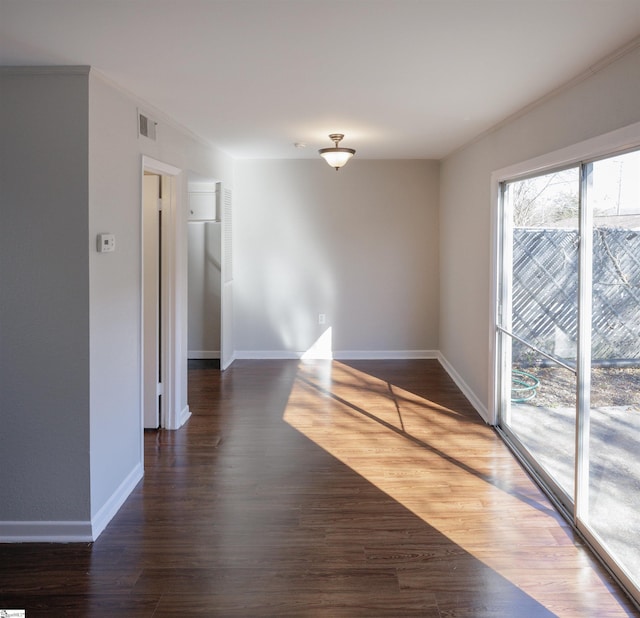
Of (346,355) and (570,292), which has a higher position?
(570,292)

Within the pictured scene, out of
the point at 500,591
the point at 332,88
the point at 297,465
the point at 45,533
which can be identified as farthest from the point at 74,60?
the point at 500,591

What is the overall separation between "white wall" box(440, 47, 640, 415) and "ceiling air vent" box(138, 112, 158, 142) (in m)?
2.43

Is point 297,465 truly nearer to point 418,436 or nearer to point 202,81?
point 418,436

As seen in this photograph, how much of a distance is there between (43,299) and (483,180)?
3603 mm

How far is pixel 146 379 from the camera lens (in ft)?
15.4


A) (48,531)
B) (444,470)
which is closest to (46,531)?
(48,531)

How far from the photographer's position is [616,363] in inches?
109

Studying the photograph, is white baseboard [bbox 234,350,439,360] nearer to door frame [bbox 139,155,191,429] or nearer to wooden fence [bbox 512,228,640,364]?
door frame [bbox 139,155,191,429]

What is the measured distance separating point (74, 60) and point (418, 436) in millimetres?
3379

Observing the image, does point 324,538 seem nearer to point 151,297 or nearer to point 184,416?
point 184,416

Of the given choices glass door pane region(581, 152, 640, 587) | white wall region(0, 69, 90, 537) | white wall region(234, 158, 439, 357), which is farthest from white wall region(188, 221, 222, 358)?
glass door pane region(581, 152, 640, 587)

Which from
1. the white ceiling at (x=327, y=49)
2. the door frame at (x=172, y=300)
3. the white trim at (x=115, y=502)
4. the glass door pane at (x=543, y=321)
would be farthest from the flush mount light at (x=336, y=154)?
the white trim at (x=115, y=502)

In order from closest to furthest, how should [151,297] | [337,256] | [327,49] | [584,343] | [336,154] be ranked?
1. [327,49]
2. [584,343]
3. [151,297]
4. [336,154]
5. [337,256]

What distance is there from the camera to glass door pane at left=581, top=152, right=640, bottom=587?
2.58 m
